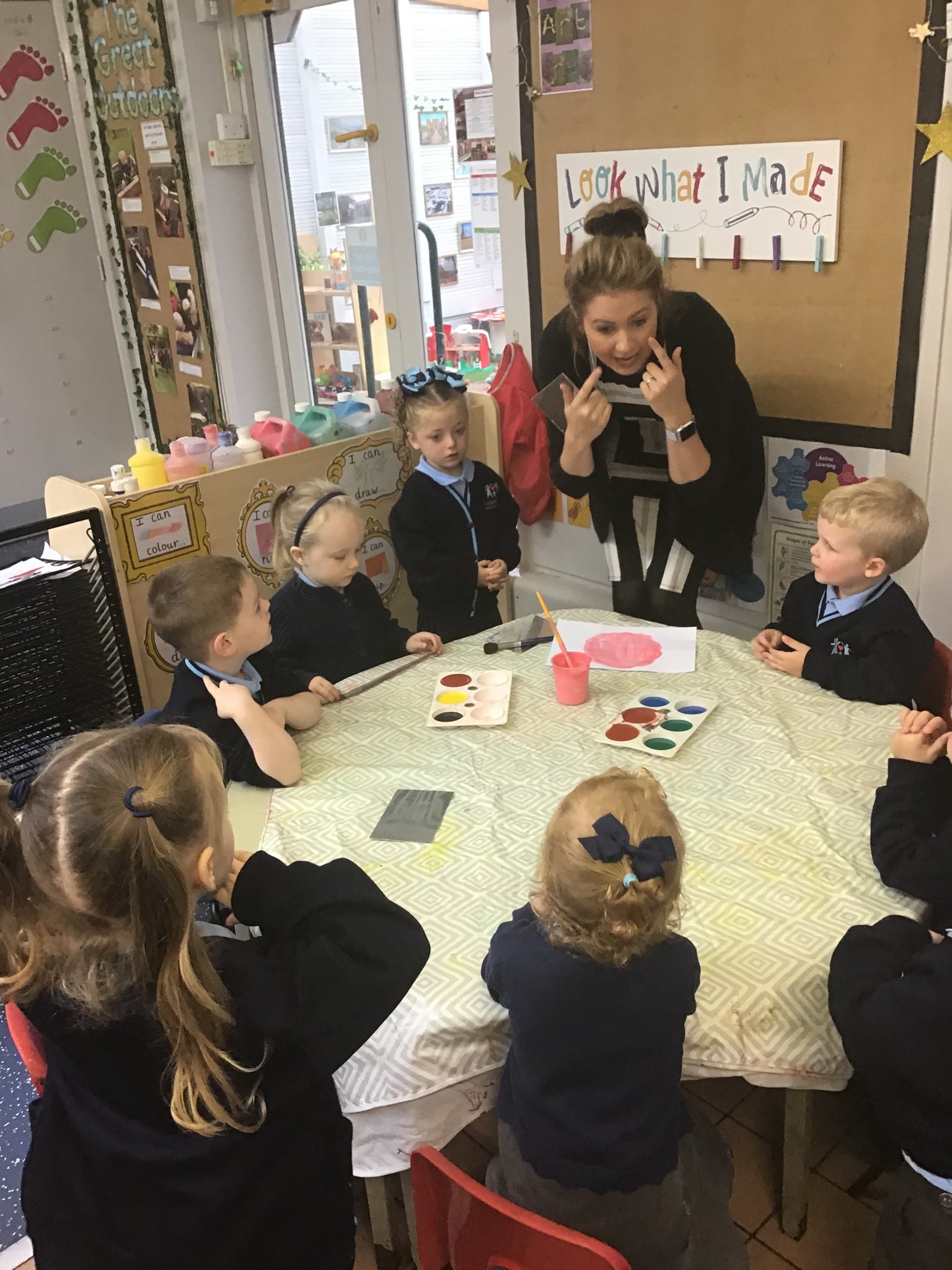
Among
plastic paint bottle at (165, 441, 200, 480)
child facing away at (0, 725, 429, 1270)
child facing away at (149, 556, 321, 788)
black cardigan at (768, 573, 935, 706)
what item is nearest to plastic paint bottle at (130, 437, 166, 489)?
plastic paint bottle at (165, 441, 200, 480)

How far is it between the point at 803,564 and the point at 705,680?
30.1 inches

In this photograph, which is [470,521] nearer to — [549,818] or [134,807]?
[549,818]

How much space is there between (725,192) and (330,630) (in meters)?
1.26

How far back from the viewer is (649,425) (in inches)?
84.5

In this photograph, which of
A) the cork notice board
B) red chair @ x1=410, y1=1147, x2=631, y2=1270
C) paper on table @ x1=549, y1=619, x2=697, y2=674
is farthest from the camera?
the cork notice board

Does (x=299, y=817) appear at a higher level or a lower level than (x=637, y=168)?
lower

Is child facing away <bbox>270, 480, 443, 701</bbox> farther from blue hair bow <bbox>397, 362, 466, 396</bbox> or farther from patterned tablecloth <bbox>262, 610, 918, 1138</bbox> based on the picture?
blue hair bow <bbox>397, 362, 466, 396</bbox>

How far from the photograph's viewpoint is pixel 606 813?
1.00 m

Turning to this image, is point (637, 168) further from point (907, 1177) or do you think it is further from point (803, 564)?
point (907, 1177)

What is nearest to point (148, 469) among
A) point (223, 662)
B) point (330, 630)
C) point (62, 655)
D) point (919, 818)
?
point (62, 655)

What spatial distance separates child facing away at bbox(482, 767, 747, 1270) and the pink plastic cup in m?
0.53

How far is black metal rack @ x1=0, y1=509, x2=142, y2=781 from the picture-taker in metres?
2.02

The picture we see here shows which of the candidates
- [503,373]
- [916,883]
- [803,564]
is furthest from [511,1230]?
[503,373]

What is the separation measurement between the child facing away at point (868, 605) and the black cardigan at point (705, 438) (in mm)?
437
